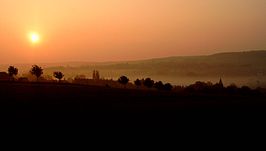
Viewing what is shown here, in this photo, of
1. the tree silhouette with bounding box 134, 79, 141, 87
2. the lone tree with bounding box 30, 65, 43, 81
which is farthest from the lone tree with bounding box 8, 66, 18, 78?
the tree silhouette with bounding box 134, 79, 141, 87

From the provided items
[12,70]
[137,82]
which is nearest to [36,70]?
[12,70]

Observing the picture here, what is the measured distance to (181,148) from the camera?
31.3 meters

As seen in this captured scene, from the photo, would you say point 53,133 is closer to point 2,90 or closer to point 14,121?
point 14,121

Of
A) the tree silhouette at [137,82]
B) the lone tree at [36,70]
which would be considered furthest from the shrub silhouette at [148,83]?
the lone tree at [36,70]

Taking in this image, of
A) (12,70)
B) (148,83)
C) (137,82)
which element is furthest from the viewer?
(137,82)

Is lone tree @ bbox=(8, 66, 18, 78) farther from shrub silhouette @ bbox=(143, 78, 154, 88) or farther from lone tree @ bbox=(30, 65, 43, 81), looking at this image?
shrub silhouette @ bbox=(143, 78, 154, 88)

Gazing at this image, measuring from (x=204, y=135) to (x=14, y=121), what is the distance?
22.7 metres

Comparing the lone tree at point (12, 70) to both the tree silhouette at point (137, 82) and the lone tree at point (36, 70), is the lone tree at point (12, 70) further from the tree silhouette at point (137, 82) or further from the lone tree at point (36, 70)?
the tree silhouette at point (137, 82)

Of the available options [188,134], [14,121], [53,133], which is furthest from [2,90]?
[188,134]

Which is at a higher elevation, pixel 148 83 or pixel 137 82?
pixel 137 82

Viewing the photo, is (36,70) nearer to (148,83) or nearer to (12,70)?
(12,70)

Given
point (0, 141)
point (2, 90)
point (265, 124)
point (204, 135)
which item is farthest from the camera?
point (2, 90)

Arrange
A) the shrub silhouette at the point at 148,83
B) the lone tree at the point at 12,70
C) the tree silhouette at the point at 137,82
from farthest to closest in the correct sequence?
1. the tree silhouette at the point at 137,82
2. the shrub silhouette at the point at 148,83
3. the lone tree at the point at 12,70

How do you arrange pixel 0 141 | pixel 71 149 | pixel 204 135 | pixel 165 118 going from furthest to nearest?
pixel 165 118 → pixel 204 135 → pixel 0 141 → pixel 71 149
